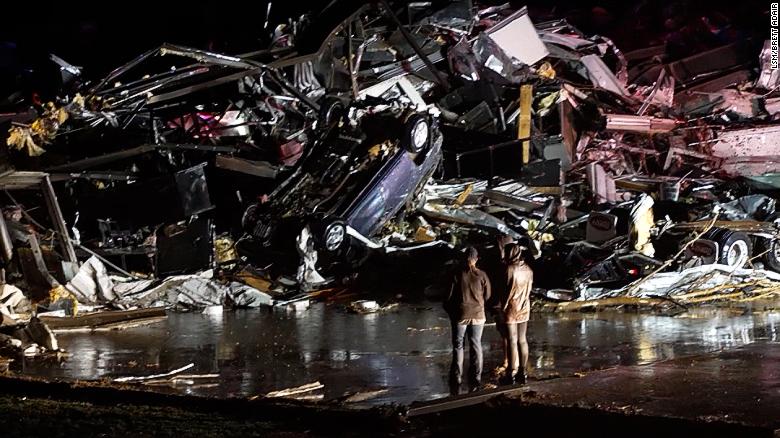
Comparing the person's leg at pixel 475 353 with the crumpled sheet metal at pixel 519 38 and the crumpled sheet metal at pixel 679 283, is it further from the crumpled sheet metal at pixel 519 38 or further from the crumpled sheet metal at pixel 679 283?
the crumpled sheet metal at pixel 519 38

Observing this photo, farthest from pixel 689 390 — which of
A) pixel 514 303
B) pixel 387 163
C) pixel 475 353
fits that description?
pixel 387 163

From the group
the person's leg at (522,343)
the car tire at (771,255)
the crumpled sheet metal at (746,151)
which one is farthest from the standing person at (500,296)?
the crumpled sheet metal at (746,151)

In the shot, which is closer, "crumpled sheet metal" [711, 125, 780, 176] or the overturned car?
the overturned car

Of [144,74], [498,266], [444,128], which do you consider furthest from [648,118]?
[498,266]

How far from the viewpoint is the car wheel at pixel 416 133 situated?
1474cm

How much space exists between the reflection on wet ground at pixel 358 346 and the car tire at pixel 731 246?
1291 millimetres

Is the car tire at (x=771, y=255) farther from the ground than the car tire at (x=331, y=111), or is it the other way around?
the car tire at (x=331, y=111)

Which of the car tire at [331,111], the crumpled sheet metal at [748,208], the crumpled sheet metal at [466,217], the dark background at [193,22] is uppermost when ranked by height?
the dark background at [193,22]

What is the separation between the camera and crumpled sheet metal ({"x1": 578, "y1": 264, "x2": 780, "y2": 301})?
12141 millimetres

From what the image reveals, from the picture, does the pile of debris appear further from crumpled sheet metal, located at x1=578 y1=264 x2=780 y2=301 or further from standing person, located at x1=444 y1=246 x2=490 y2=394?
standing person, located at x1=444 y1=246 x2=490 y2=394

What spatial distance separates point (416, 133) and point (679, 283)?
16.0 feet

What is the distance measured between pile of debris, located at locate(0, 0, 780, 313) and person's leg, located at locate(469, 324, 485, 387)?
4.25 metres

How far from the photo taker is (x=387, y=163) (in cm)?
1479

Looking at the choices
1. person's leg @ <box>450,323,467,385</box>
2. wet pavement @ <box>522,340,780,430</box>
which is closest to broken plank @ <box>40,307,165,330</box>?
person's leg @ <box>450,323,467,385</box>
